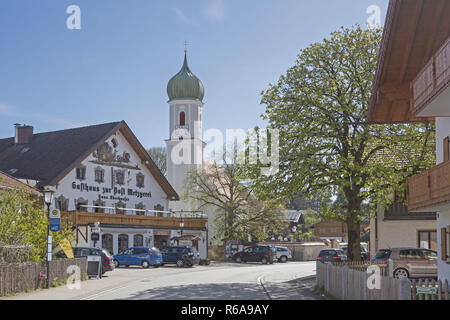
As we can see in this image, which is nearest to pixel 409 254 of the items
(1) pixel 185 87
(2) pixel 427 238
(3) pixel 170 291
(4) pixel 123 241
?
(2) pixel 427 238

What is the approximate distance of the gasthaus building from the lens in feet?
154

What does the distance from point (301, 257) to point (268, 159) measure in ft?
118

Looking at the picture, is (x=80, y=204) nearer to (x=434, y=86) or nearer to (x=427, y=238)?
(x=427, y=238)

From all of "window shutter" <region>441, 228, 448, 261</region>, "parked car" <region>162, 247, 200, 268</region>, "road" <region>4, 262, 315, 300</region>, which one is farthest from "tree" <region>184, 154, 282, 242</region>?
"window shutter" <region>441, 228, 448, 261</region>

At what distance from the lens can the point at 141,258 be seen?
41.2 m

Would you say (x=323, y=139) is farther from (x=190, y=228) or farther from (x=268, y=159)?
(x=190, y=228)

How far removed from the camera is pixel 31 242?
24.0m

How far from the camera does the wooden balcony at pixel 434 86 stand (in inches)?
607

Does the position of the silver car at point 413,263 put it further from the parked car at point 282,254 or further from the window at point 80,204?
the window at point 80,204

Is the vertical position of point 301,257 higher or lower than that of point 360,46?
lower

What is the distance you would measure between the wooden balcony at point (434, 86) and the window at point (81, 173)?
34.4 metres

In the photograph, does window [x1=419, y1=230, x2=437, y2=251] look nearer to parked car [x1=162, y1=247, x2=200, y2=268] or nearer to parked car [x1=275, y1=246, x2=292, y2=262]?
parked car [x1=162, y1=247, x2=200, y2=268]

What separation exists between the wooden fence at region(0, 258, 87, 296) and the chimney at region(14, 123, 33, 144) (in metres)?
33.6
